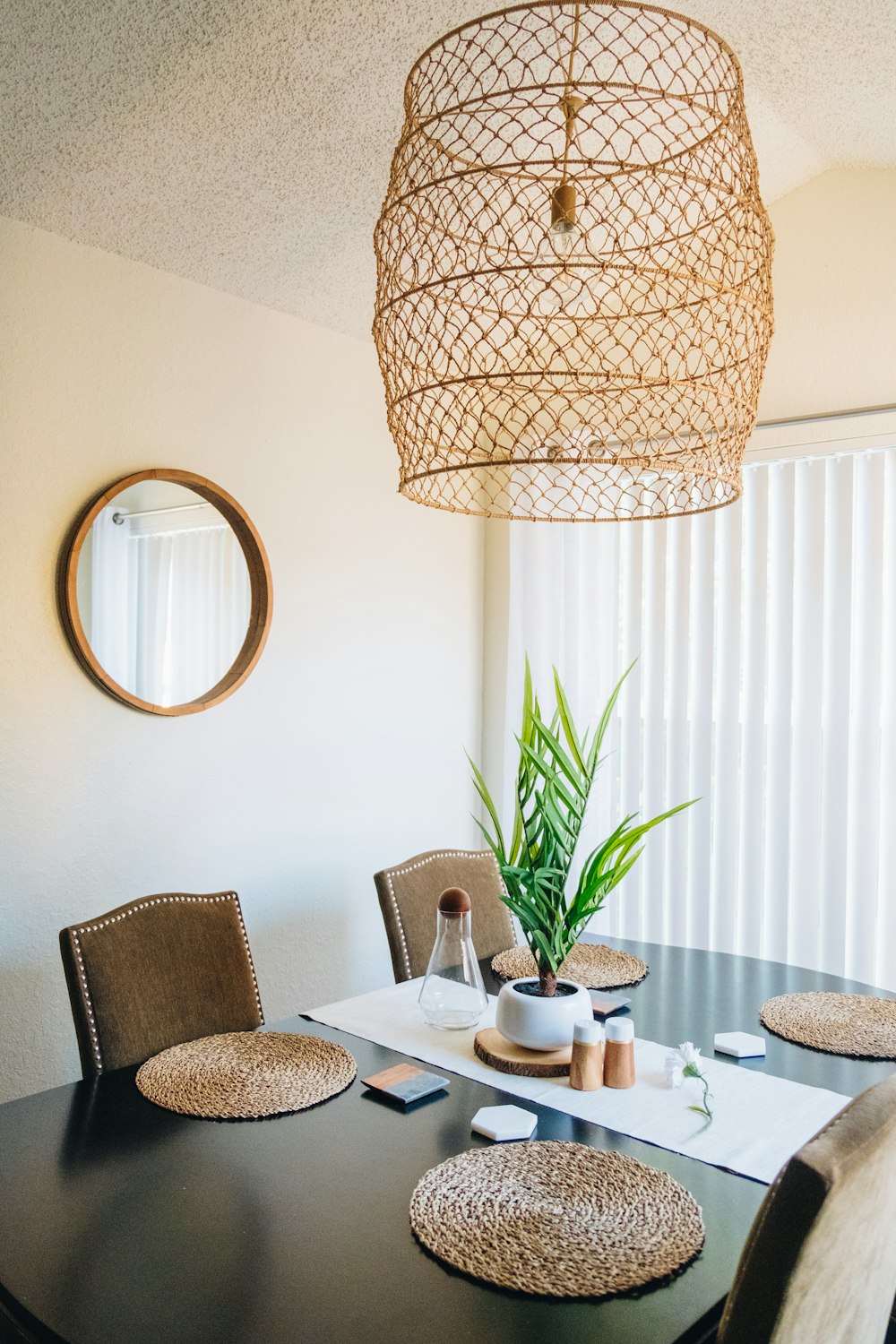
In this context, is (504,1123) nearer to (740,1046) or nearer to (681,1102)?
(681,1102)

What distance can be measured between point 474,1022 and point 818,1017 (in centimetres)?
Result: 61

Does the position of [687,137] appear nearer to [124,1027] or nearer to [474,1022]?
[474,1022]

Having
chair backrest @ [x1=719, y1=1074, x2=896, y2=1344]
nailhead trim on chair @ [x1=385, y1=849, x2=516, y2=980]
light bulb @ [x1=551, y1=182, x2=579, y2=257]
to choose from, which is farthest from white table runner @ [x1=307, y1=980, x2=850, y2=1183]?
light bulb @ [x1=551, y1=182, x2=579, y2=257]

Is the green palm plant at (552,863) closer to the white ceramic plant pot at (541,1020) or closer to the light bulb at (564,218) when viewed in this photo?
the white ceramic plant pot at (541,1020)

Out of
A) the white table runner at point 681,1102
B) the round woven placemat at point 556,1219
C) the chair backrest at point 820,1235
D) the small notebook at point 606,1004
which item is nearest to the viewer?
the chair backrest at point 820,1235

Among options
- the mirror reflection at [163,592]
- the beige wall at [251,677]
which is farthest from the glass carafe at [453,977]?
the mirror reflection at [163,592]

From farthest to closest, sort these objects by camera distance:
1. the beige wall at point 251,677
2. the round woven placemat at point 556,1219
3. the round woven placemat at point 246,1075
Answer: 1. the beige wall at point 251,677
2. the round woven placemat at point 246,1075
3. the round woven placemat at point 556,1219

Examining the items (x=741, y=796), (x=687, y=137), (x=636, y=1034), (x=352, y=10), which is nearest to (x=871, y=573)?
(x=741, y=796)

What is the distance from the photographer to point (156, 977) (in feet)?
5.98

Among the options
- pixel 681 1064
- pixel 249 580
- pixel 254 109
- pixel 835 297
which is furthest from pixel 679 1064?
pixel 835 297

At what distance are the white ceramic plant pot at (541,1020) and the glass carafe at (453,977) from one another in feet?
0.45

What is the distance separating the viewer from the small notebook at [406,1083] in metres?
1.46

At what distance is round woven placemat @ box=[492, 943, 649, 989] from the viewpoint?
2.01m

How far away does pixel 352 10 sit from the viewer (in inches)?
76.1
